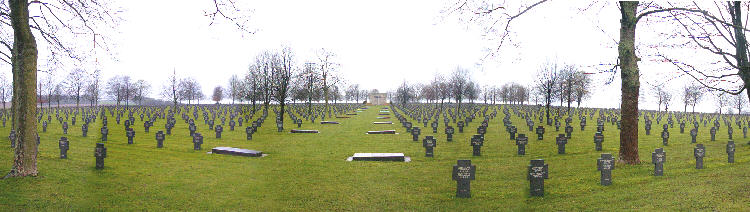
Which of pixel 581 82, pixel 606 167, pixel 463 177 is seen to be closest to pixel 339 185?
pixel 463 177

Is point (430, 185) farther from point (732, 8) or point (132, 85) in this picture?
point (132, 85)

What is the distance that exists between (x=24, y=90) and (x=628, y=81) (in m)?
13.2

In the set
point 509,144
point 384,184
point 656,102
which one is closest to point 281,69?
point 509,144

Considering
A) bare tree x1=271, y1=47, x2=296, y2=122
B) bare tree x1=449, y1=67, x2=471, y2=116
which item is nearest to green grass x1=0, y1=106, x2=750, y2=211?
Result: bare tree x1=271, y1=47, x2=296, y2=122

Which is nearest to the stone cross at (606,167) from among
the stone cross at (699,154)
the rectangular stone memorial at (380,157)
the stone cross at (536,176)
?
the stone cross at (536,176)

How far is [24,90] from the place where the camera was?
824 centimetres

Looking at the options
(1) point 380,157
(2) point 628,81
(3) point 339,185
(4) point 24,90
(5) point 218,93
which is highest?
(5) point 218,93

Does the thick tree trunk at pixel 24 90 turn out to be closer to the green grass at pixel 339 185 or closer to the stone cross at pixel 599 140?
the green grass at pixel 339 185

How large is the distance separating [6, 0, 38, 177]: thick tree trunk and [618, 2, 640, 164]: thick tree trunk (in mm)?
12468

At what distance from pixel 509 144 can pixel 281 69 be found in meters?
23.8

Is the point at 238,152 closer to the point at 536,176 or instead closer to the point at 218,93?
the point at 536,176

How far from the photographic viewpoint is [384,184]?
878cm

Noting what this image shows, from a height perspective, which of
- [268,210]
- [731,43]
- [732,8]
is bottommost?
[268,210]

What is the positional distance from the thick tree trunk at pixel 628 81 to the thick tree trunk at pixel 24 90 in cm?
1247
